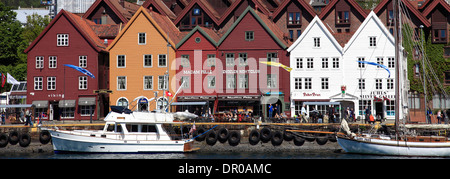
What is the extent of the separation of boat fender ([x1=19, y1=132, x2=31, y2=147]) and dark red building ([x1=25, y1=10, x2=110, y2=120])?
57.0ft

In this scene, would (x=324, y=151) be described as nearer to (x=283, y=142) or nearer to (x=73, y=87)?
(x=283, y=142)

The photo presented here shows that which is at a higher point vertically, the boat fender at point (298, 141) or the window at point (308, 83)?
the window at point (308, 83)

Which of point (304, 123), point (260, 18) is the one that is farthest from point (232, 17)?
point (304, 123)

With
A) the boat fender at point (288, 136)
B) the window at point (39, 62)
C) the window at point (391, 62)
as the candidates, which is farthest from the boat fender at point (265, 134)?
the window at point (39, 62)

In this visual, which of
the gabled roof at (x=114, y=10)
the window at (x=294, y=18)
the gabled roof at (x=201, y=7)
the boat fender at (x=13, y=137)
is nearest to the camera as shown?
the boat fender at (x=13, y=137)

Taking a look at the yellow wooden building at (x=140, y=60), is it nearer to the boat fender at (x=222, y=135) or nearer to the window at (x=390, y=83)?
the boat fender at (x=222, y=135)

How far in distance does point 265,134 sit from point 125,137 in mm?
11590

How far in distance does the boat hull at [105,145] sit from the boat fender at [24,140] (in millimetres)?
5510

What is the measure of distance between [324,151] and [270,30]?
22.4 metres

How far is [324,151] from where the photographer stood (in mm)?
44250

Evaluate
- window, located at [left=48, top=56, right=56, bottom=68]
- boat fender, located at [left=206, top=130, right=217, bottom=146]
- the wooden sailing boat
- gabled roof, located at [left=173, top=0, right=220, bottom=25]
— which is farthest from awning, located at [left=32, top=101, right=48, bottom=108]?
the wooden sailing boat

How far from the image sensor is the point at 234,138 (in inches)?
1845

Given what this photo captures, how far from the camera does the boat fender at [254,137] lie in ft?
154

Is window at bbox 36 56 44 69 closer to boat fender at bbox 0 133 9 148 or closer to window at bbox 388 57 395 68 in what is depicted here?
boat fender at bbox 0 133 9 148
